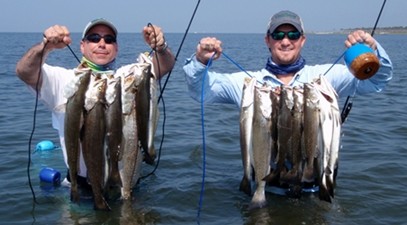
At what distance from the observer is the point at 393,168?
848 centimetres

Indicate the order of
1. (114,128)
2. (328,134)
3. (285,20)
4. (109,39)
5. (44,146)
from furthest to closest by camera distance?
(44,146) < (109,39) < (285,20) < (328,134) < (114,128)

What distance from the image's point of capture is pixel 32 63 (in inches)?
203

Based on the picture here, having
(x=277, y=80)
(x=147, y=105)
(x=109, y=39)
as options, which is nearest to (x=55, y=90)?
(x=109, y=39)

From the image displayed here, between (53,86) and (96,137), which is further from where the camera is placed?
(53,86)

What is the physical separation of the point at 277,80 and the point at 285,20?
655 millimetres

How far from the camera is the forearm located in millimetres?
5078

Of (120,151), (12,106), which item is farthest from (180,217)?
(12,106)

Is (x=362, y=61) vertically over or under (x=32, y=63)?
over

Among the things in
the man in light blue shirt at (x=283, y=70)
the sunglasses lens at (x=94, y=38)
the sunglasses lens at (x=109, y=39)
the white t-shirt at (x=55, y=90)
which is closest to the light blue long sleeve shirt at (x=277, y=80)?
the man in light blue shirt at (x=283, y=70)

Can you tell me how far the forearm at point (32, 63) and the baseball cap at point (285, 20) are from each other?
93.2 inches

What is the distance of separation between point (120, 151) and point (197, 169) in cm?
369

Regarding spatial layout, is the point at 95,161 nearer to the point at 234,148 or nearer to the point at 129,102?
the point at 129,102

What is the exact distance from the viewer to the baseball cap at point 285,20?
5430 mm

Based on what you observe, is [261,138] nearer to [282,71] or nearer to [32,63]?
[282,71]
